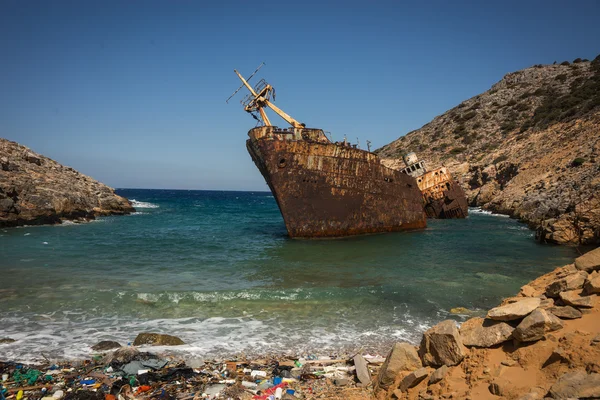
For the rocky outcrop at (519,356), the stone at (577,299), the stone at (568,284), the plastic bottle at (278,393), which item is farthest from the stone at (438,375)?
the plastic bottle at (278,393)

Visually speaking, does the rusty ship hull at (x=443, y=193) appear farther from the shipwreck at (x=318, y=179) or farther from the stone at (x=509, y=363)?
the stone at (x=509, y=363)

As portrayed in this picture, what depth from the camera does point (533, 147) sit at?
39.1 metres

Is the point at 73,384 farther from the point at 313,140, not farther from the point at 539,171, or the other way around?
the point at 539,171

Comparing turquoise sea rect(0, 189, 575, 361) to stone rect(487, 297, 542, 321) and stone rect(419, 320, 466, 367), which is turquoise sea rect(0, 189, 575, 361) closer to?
stone rect(419, 320, 466, 367)

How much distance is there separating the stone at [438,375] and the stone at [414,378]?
9 cm

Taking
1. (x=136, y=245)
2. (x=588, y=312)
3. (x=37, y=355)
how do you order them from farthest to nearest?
(x=136, y=245) < (x=37, y=355) < (x=588, y=312)

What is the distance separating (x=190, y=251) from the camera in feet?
50.9

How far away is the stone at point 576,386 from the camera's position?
8.00ft

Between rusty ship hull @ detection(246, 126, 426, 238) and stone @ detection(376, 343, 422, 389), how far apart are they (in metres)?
12.5

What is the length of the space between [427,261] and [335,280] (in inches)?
171

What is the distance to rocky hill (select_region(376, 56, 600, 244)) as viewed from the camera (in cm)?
1593

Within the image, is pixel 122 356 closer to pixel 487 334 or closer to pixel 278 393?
pixel 278 393

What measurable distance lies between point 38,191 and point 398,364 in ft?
89.3

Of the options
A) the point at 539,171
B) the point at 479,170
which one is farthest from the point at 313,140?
the point at 479,170
